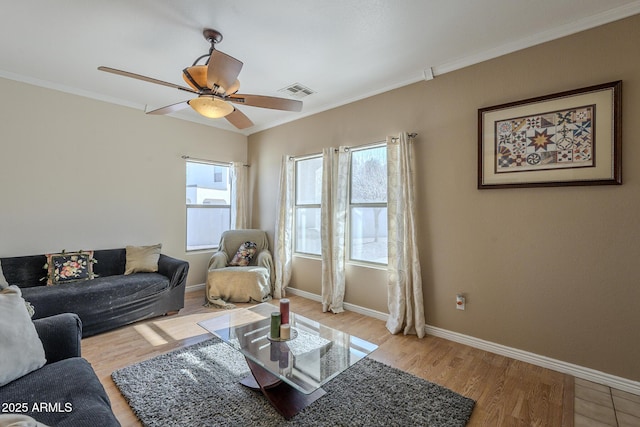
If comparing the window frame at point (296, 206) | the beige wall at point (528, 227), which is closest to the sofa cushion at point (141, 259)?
the window frame at point (296, 206)

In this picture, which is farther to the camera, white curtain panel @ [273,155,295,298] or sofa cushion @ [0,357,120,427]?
white curtain panel @ [273,155,295,298]

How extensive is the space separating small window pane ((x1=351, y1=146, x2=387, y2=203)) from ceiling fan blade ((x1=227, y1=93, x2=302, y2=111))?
53.5 inches

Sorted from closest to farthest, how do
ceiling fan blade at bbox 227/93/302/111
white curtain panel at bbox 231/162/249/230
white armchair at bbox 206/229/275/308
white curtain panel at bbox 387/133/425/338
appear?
ceiling fan blade at bbox 227/93/302/111 → white curtain panel at bbox 387/133/425/338 → white armchair at bbox 206/229/275/308 → white curtain panel at bbox 231/162/249/230

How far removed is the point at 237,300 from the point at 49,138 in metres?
2.94

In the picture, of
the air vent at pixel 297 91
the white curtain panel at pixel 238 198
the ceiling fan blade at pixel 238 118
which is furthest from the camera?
the white curtain panel at pixel 238 198

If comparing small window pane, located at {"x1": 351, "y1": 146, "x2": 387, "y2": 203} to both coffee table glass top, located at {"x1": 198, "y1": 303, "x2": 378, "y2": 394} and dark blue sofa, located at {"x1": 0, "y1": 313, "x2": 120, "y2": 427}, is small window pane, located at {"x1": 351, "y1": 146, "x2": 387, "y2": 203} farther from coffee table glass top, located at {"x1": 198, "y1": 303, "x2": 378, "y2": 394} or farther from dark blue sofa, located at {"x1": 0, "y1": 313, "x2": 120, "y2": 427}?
dark blue sofa, located at {"x1": 0, "y1": 313, "x2": 120, "y2": 427}

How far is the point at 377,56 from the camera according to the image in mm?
2744

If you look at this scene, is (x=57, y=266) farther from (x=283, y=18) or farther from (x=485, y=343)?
(x=485, y=343)

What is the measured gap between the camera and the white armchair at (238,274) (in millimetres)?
3904

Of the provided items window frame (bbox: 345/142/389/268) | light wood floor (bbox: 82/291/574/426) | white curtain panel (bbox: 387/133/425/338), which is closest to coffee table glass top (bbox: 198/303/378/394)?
light wood floor (bbox: 82/291/574/426)

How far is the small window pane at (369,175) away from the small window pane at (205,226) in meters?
2.44

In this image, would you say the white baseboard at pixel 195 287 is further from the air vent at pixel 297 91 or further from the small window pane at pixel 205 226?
the air vent at pixel 297 91

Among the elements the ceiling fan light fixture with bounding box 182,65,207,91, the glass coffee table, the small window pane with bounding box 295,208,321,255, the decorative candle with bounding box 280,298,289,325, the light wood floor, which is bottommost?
the light wood floor

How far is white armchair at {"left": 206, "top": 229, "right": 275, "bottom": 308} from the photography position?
12.8 feet
